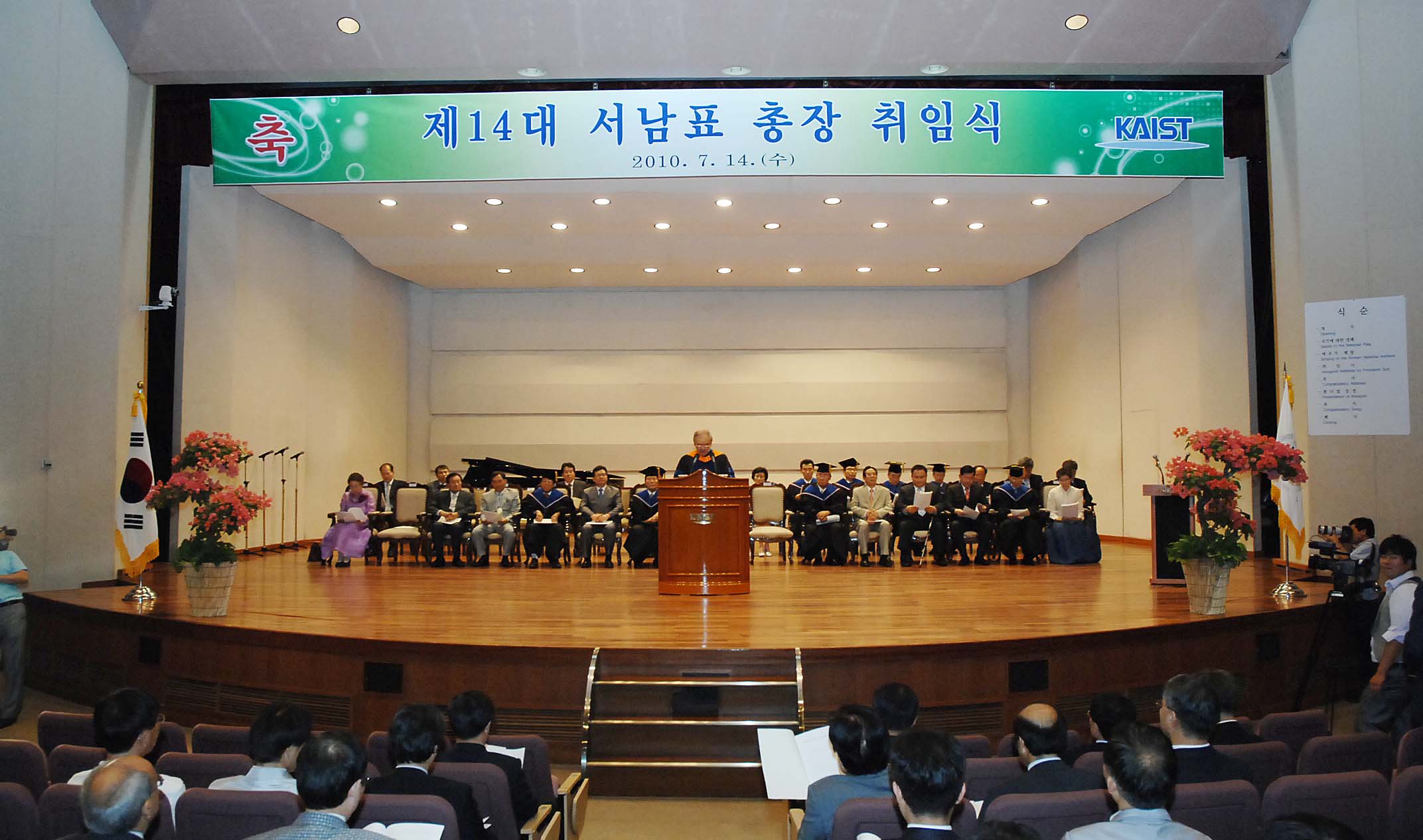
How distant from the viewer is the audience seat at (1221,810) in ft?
6.91

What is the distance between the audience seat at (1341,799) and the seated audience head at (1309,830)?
2.47 feet

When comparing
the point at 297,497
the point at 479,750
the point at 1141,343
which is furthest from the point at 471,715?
the point at 1141,343

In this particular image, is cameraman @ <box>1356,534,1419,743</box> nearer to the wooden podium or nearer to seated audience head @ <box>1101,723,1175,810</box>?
seated audience head @ <box>1101,723,1175,810</box>

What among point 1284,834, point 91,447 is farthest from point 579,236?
point 1284,834

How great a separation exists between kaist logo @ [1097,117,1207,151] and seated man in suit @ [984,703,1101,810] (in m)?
5.71

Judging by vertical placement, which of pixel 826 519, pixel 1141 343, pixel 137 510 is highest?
pixel 1141 343

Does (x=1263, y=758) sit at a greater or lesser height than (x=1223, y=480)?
lesser

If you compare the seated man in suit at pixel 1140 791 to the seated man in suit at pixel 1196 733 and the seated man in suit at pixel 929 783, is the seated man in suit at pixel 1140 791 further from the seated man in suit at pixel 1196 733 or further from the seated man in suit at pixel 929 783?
the seated man in suit at pixel 1196 733

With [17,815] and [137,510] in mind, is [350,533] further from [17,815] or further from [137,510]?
[17,815]

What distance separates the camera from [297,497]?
32.9 feet

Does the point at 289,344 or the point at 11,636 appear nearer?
the point at 11,636

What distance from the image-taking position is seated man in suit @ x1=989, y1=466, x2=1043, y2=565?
8.90 m

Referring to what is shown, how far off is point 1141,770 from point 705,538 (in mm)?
4495

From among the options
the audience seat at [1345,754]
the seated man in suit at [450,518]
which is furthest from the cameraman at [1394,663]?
the seated man in suit at [450,518]
